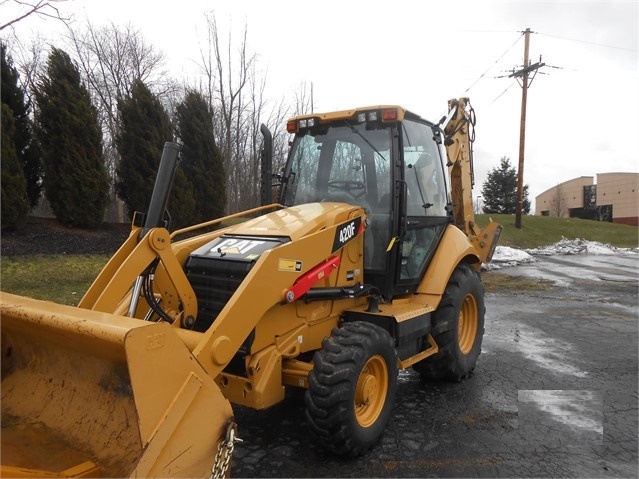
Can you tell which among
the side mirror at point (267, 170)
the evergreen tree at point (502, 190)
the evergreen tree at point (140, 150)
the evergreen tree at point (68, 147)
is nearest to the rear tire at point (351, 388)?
the side mirror at point (267, 170)

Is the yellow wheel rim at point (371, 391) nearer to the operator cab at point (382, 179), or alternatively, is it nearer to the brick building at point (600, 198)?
the operator cab at point (382, 179)

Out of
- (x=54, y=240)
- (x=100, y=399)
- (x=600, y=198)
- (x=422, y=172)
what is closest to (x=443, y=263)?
(x=422, y=172)

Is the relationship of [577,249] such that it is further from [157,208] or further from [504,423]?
[157,208]

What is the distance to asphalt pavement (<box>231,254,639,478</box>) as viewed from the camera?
3.35m

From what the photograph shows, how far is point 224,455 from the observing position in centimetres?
258

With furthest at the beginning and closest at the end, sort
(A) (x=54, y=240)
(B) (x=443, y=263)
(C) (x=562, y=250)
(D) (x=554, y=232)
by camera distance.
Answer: (D) (x=554, y=232)
(C) (x=562, y=250)
(A) (x=54, y=240)
(B) (x=443, y=263)

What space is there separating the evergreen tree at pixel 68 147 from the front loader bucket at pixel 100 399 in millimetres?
10803

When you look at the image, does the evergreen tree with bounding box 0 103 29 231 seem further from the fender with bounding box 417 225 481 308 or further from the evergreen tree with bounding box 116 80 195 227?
the fender with bounding box 417 225 481 308

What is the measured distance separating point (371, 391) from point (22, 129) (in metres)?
12.8

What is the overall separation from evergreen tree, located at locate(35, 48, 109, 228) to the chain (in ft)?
38.5

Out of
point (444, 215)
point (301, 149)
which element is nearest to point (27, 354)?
point (301, 149)

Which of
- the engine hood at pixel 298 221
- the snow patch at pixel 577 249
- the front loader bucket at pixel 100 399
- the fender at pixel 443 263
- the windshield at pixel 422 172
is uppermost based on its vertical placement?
the windshield at pixel 422 172

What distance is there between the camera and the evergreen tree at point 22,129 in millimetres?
12359

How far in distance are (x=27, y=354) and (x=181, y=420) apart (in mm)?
1216
